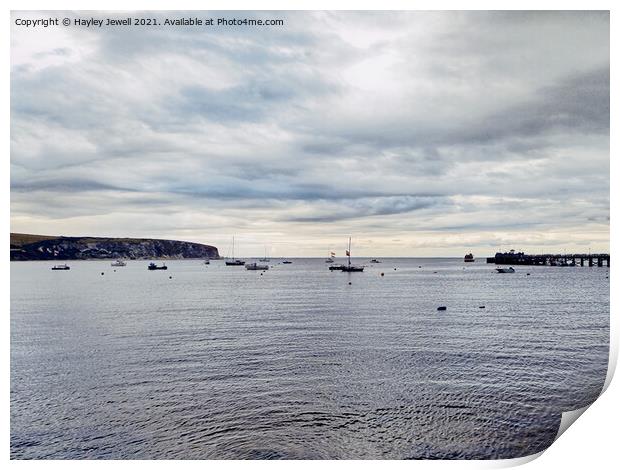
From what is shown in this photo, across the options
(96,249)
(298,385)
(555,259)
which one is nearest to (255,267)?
(96,249)

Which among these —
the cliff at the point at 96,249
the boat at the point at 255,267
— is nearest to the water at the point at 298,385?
the cliff at the point at 96,249

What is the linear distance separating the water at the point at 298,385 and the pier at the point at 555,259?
283ft

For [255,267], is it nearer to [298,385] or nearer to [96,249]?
[96,249]

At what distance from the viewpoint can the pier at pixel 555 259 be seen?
107194 millimetres

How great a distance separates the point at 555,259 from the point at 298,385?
4755 inches

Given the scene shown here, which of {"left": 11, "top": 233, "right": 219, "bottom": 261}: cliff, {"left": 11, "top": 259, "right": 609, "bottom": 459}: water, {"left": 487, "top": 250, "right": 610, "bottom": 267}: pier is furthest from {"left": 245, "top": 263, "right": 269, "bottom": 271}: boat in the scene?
{"left": 11, "top": 259, "right": 609, "bottom": 459}: water

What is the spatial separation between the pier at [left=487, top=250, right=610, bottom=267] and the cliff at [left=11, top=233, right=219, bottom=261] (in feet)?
304

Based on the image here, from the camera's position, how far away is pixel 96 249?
11681 cm

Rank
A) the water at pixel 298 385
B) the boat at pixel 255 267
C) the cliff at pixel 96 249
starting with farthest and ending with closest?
1. the boat at pixel 255 267
2. the cliff at pixel 96 249
3. the water at pixel 298 385

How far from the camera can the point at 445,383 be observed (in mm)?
16891

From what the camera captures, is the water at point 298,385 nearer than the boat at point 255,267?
Yes

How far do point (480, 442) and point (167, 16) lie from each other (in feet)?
46.6

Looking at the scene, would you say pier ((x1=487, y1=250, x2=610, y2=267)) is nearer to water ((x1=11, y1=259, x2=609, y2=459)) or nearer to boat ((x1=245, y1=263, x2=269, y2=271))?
boat ((x1=245, y1=263, x2=269, y2=271))

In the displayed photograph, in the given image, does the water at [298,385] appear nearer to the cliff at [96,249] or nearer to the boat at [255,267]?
the cliff at [96,249]
